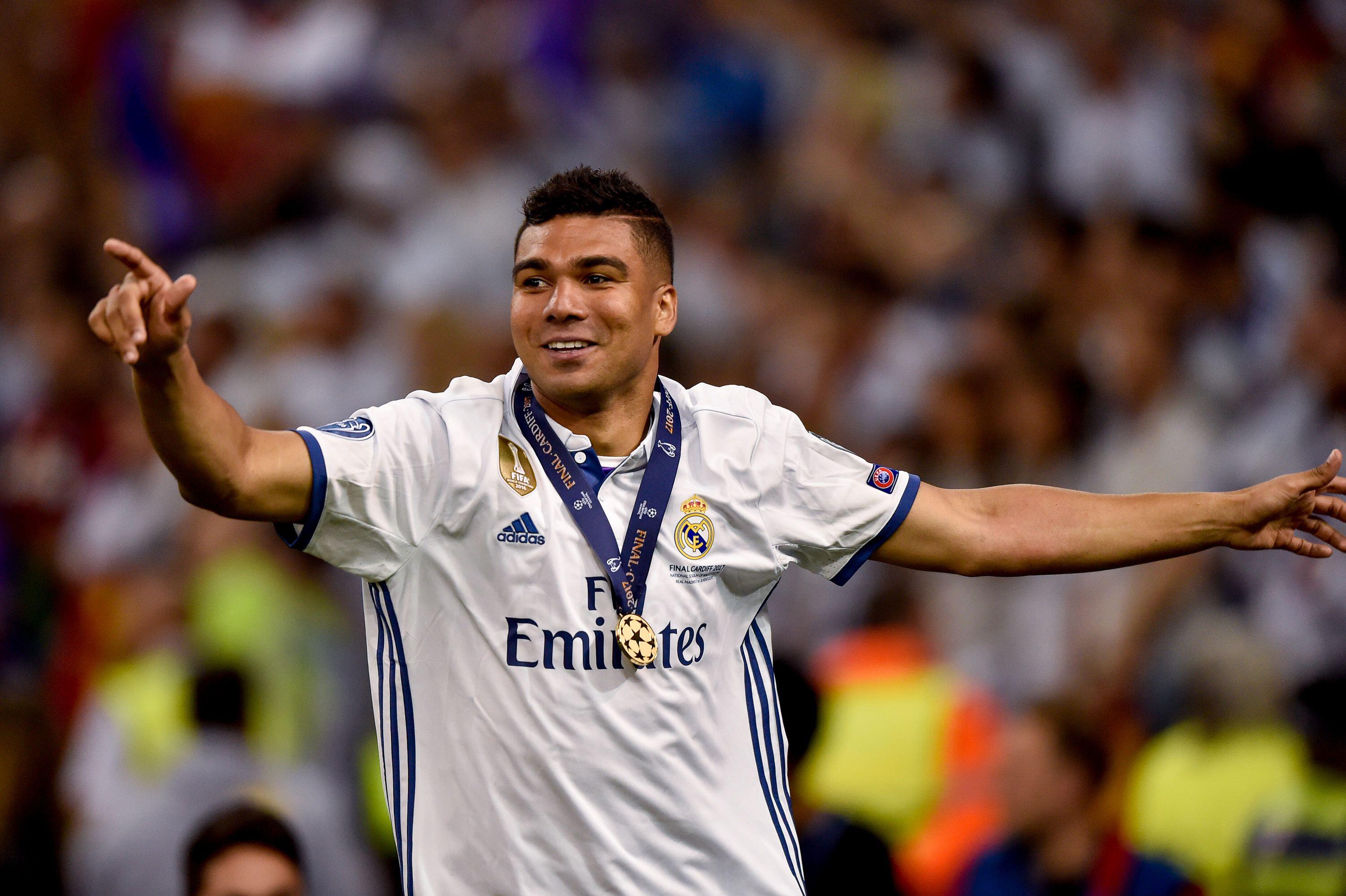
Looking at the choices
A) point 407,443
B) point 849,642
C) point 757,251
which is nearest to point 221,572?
point 849,642

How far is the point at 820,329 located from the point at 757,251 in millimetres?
1026

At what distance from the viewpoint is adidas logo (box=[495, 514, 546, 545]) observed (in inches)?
145

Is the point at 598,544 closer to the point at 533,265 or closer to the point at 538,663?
the point at 538,663

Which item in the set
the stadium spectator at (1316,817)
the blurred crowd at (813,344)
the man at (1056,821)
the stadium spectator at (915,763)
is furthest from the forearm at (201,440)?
the stadium spectator at (915,763)

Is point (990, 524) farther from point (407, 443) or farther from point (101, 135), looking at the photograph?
point (101, 135)

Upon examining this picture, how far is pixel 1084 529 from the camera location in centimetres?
405

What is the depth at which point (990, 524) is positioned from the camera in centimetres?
407

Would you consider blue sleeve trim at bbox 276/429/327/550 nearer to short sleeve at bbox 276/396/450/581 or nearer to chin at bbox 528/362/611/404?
short sleeve at bbox 276/396/450/581

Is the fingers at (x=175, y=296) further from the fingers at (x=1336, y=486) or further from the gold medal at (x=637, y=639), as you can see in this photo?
the fingers at (x=1336, y=486)

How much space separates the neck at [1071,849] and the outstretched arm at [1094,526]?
213 centimetres

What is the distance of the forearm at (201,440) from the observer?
3223 mm

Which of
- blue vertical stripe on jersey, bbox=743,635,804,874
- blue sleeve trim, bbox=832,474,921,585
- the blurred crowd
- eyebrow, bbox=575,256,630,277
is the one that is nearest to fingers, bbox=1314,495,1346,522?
blue sleeve trim, bbox=832,474,921,585

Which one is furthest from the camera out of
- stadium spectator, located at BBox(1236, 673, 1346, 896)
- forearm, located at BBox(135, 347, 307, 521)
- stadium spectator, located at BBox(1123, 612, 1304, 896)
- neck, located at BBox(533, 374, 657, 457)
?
stadium spectator, located at BBox(1123, 612, 1304, 896)

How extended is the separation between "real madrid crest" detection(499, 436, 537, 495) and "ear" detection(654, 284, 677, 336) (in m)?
0.49
